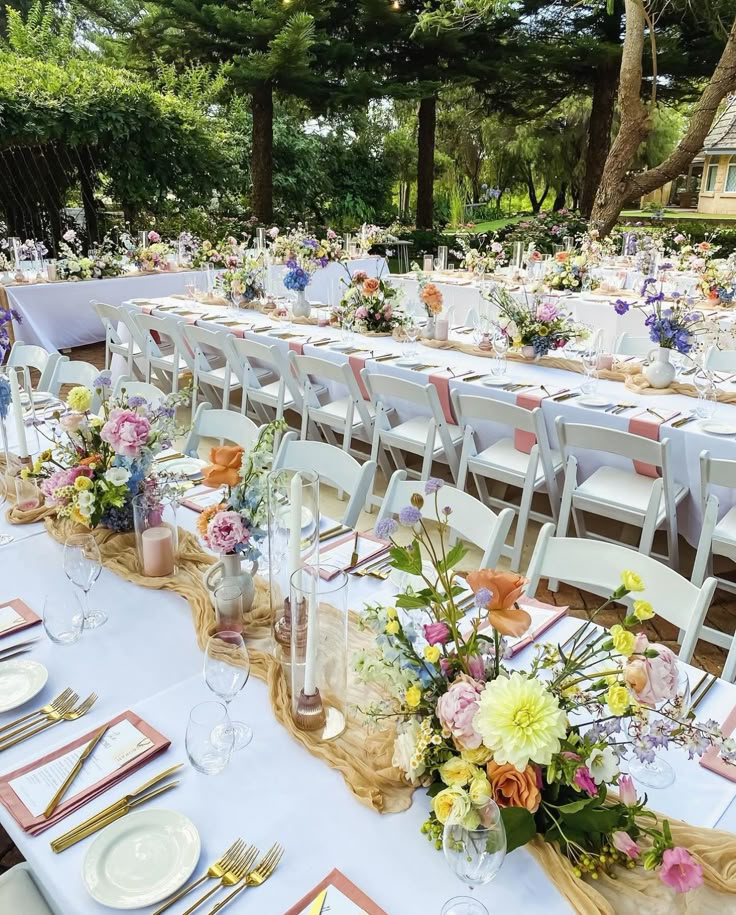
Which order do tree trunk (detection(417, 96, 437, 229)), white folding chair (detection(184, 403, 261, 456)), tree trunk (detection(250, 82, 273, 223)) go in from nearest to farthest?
white folding chair (detection(184, 403, 261, 456)) < tree trunk (detection(250, 82, 273, 223)) < tree trunk (detection(417, 96, 437, 229))

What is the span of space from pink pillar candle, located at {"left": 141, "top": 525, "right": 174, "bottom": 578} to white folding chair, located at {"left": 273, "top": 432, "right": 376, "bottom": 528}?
605 millimetres

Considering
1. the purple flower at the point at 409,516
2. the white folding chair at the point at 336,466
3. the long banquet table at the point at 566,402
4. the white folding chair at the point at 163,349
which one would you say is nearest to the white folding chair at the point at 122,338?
the white folding chair at the point at 163,349

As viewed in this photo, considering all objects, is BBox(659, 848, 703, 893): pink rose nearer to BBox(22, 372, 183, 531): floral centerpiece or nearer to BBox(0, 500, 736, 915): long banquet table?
BBox(0, 500, 736, 915): long banquet table

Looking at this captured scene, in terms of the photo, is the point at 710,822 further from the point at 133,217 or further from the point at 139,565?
the point at 133,217

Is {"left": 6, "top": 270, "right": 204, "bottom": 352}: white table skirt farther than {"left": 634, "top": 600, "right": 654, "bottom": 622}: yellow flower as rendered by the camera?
Yes

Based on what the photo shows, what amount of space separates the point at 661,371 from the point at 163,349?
14.4ft

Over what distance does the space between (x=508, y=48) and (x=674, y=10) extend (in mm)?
2818

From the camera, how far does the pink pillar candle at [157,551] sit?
191 centimetres

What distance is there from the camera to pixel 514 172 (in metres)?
24.2

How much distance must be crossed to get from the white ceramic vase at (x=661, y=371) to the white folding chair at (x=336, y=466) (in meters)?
1.87

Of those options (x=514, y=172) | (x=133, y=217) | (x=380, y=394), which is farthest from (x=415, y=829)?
(x=514, y=172)

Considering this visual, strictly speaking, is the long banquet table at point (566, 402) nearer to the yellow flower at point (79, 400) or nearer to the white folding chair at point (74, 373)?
the white folding chair at point (74, 373)

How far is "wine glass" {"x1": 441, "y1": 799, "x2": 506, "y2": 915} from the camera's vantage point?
90 centimetres

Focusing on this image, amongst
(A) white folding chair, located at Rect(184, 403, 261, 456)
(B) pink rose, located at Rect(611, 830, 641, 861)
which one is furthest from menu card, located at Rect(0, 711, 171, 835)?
(A) white folding chair, located at Rect(184, 403, 261, 456)
